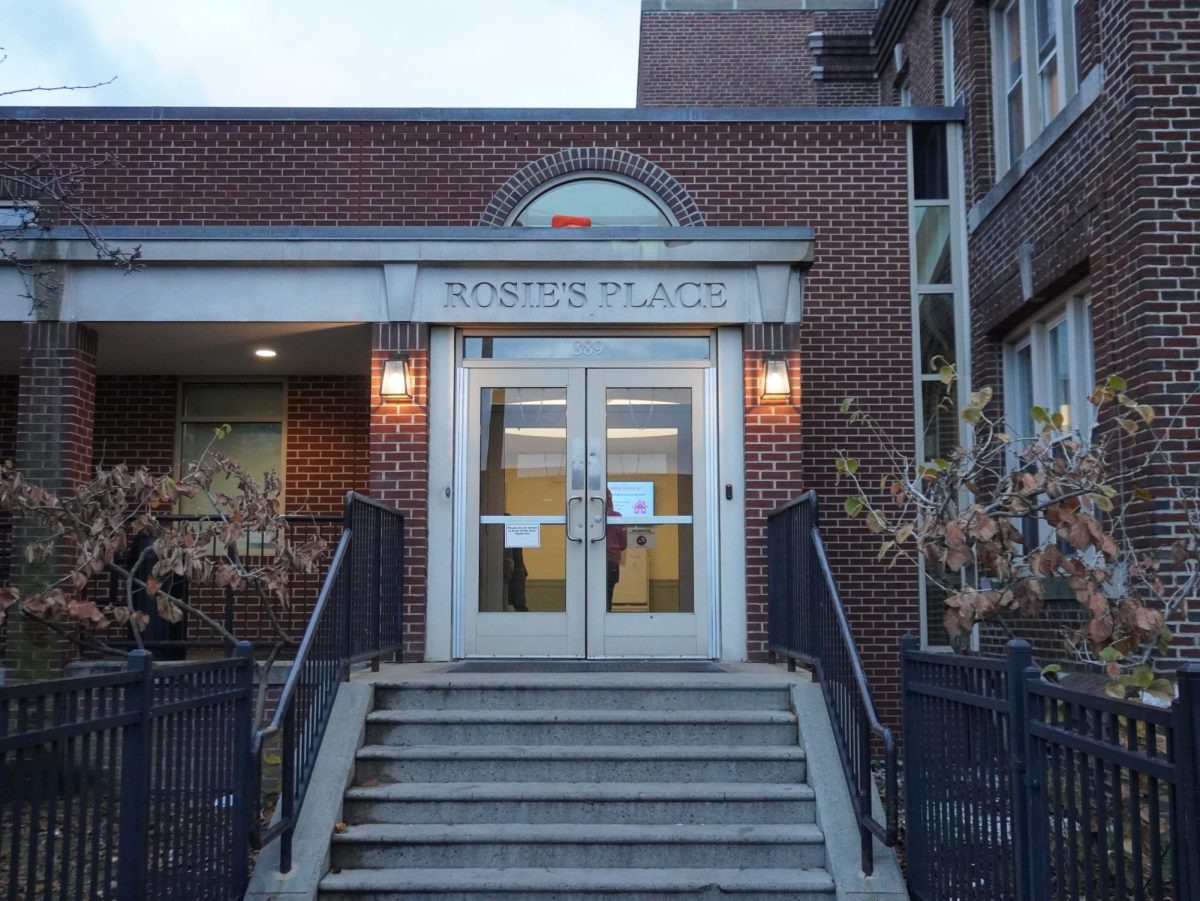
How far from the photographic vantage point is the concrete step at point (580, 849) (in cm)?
593

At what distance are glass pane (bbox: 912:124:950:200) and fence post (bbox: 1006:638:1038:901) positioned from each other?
7964mm

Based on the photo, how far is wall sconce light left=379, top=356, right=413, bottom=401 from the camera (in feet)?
28.3

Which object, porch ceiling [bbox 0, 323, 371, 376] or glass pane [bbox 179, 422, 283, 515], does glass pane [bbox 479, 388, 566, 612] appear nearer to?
porch ceiling [bbox 0, 323, 371, 376]

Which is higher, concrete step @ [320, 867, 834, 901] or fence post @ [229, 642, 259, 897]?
fence post @ [229, 642, 259, 897]

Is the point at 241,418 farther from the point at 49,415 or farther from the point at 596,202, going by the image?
the point at 596,202

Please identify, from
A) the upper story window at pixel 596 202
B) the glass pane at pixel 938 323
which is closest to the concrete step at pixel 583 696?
the glass pane at pixel 938 323

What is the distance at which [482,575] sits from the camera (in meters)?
8.84

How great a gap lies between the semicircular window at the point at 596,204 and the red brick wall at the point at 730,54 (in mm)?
9919

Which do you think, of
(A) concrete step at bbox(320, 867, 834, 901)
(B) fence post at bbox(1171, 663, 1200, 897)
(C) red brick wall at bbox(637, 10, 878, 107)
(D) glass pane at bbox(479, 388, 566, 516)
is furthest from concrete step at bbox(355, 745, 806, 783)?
(C) red brick wall at bbox(637, 10, 878, 107)

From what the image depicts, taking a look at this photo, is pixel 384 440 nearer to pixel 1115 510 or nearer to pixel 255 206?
pixel 255 206

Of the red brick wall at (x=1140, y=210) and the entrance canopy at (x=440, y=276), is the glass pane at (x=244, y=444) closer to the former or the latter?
the entrance canopy at (x=440, y=276)

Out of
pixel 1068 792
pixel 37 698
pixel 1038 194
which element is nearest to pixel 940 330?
pixel 1038 194

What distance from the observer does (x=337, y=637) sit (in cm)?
677

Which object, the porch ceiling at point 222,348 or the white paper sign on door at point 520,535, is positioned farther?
the porch ceiling at point 222,348
